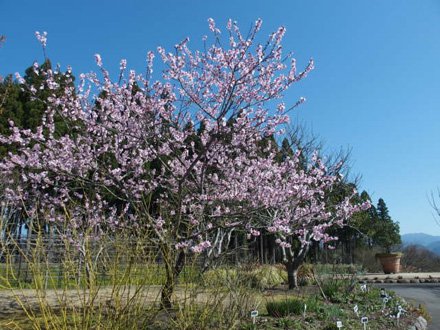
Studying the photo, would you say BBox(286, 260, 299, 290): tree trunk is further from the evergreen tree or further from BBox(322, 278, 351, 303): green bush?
the evergreen tree

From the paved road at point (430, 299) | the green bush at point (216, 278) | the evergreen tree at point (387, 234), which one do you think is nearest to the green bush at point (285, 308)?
the green bush at point (216, 278)

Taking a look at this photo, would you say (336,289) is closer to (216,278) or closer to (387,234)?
(216,278)

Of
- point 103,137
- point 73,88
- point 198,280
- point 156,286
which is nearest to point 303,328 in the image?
point 198,280

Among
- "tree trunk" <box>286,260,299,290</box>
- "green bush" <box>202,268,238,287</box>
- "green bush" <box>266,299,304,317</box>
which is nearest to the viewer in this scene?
"green bush" <box>202,268,238,287</box>

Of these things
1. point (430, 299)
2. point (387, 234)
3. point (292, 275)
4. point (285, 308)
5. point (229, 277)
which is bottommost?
point (430, 299)

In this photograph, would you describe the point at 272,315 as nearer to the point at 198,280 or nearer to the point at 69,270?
the point at 198,280

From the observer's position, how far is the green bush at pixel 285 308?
19.7 ft

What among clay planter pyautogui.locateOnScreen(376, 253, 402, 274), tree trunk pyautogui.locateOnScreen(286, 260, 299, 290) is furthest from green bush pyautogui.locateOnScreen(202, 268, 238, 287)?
clay planter pyautogui.locateOnScreen(376, 253, 402, 274)

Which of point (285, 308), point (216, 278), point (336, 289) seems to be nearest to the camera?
point (216, 278)

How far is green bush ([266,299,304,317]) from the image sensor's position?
6.02m

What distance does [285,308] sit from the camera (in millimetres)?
6027

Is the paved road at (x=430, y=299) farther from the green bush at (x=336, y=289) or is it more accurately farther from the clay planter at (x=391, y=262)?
the clay planter at (x=391, y=262)

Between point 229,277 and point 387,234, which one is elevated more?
point 387,234

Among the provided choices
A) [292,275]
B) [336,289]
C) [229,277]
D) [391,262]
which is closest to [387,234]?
[391,262]
